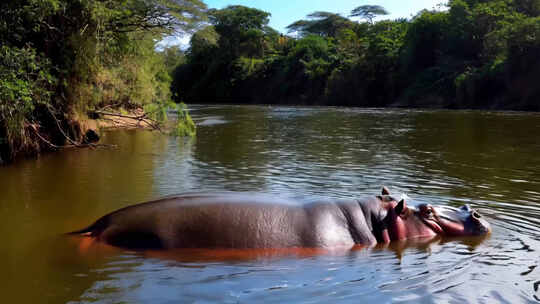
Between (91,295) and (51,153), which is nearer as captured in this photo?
(91,295)

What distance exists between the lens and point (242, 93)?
80250mm

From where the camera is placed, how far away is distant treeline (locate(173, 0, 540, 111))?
1549 inches

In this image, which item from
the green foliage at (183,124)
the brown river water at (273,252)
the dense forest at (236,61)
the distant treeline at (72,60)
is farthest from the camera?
the green foliage at (183,124)

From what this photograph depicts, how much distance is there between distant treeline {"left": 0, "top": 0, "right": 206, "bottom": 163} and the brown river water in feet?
3.20

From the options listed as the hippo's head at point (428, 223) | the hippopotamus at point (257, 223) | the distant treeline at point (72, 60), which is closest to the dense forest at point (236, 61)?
the distant treeline at point (72, 60)

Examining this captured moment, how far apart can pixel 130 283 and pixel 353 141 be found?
1285 cm

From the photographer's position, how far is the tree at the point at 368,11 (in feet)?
290

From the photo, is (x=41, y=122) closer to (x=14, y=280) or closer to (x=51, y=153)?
(x=51, y=153)

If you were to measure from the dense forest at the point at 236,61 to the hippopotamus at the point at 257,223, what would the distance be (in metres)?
5.68

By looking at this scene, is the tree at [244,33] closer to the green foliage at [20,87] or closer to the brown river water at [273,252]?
the brown river water at [273,252]

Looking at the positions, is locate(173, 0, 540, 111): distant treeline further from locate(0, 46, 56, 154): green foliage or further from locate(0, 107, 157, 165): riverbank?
locate(0, 46, 56, 154): green foliage

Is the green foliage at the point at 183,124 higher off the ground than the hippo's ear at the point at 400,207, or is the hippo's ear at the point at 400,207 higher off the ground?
the green foliage at the point at 183,124

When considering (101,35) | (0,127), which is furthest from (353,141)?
(0,127)

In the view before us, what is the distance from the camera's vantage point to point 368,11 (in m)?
88.8
